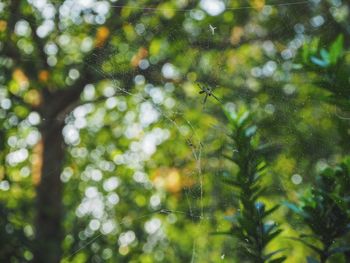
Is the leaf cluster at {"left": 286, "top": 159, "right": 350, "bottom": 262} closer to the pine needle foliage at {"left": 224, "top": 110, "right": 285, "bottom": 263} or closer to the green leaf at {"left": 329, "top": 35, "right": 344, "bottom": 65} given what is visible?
the pine needle foliage at {"left": 224, "top": 110, "right": 285, "bottom": 263}

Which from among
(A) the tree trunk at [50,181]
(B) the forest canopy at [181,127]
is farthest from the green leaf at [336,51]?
(A) the tree trunk at [50,181]

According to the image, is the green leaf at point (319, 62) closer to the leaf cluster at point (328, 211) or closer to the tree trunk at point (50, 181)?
the leaf cluster at point (328, 211)

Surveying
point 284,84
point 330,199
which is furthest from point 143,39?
point 330,199

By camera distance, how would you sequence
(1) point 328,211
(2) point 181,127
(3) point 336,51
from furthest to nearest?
1. (2) point 181,127
2. (3) point 336,51
3. (1) point 328,211

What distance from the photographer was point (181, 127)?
4.11m

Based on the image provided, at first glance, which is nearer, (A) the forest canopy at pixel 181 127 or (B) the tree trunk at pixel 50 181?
(A) the forest canopy at pixel 181 127

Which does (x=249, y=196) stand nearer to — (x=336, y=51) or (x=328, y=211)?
(x=328, y=211)

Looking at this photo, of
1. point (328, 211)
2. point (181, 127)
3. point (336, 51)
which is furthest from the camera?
point (181, 127)

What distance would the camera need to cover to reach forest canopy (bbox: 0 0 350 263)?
1018mm

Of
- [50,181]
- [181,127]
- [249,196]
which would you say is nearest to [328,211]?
[249,196]

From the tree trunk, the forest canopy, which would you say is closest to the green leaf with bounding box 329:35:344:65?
the forest canopy

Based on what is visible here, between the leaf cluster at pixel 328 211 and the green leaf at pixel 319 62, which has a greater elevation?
the green leaf at pixel 319 62

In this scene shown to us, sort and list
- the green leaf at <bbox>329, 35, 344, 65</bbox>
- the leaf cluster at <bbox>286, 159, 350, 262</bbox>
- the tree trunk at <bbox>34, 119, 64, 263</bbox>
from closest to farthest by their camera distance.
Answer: the leaf cluster at <bbox>286, 159, 350, 262</bbox>
the green leaf at <bbox>329, 35, 344, 65</bbox>
the tree trunk at <bbox>34, 119, 64, 263</bbox>

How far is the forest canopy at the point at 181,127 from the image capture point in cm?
102
